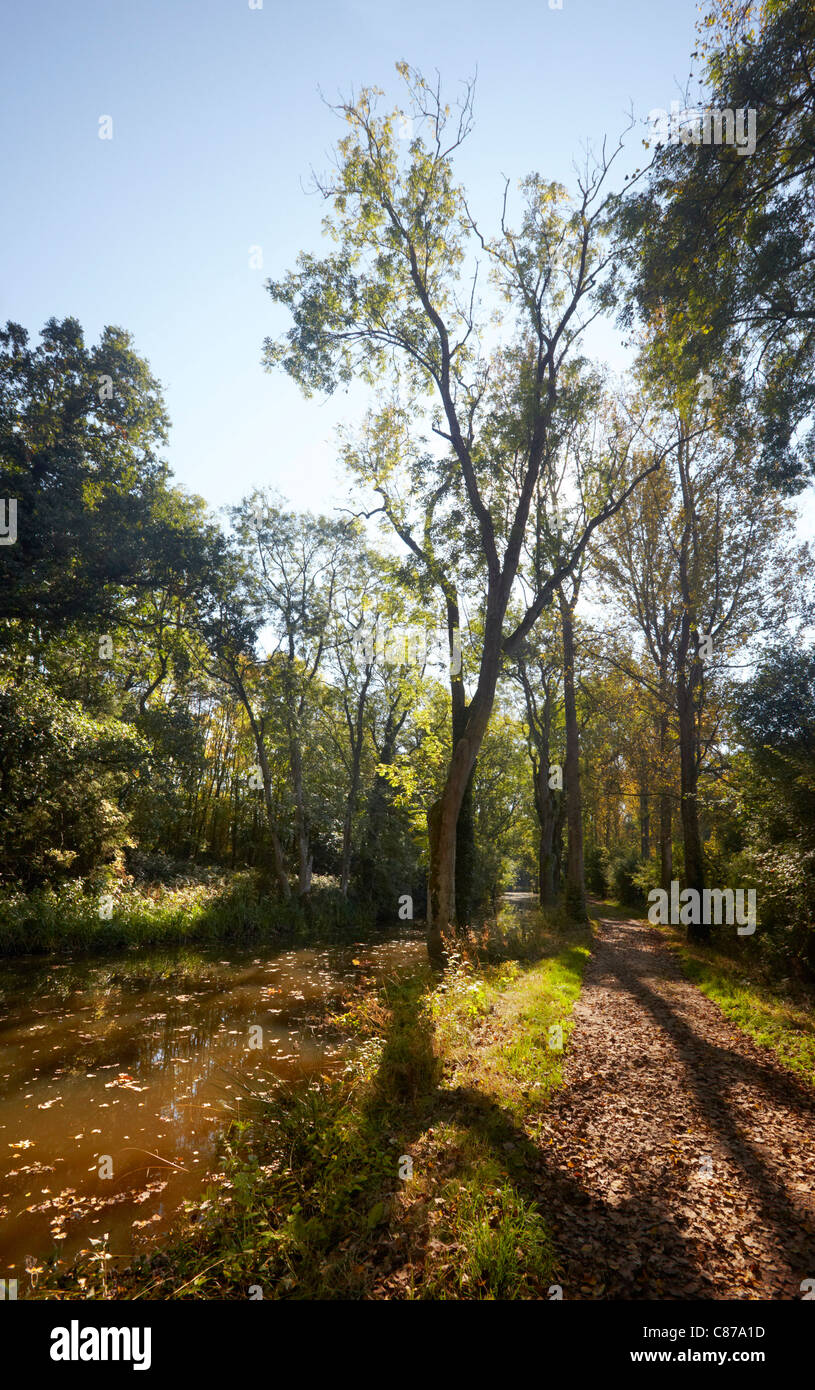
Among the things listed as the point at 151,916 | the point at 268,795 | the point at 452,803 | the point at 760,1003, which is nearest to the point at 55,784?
the point at 151,916

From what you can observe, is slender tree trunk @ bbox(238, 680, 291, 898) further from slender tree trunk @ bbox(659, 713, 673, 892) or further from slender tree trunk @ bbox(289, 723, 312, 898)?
slender tree trunk @ bbox(659, 713, 673, 892)

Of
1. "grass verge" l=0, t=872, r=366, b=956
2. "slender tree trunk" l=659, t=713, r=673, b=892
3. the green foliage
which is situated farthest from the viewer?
"slender tree trunk" l=659, t=713, r=673, b=892

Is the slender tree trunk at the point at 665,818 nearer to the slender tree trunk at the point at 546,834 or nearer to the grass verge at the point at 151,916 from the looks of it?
the slender tree trunk at the point at 546,834

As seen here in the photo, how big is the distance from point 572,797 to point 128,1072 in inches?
550

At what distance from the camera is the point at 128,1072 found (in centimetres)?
703

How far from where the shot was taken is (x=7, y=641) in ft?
44.1

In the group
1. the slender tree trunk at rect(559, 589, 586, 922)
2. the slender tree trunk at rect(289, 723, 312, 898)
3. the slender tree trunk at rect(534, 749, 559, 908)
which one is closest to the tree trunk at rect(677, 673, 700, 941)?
the slender tree trunk at rect(559, 589, 586, 922)

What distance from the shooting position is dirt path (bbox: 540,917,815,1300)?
128 inches

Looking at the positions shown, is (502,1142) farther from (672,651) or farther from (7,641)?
(672,651)

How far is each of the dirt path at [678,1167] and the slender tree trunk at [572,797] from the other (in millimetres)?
9611

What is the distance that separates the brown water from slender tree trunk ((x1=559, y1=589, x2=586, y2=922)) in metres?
7.24

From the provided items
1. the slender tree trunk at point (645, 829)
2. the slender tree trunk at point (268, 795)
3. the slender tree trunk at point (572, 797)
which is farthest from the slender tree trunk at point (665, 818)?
the slender tree trunk at point (268, 795)

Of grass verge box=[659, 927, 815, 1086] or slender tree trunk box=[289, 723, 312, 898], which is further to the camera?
slender tree trunk box=[289, 723, 312, 898]
